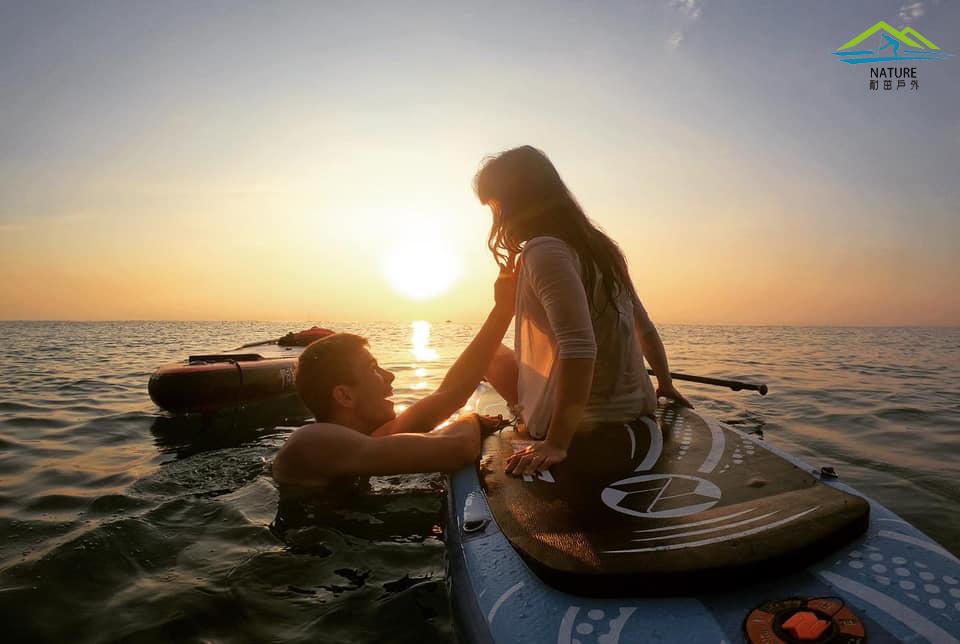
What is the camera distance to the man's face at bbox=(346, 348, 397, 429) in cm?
385

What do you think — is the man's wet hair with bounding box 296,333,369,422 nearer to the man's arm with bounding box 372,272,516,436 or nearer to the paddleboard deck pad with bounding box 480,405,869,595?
the man's arm with bounding box 372,272,516,436

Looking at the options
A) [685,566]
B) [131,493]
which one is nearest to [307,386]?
[131,493]

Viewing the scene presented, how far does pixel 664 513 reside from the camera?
7.06 ft

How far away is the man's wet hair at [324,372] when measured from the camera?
3734 mm

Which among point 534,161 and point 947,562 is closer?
point 947,562

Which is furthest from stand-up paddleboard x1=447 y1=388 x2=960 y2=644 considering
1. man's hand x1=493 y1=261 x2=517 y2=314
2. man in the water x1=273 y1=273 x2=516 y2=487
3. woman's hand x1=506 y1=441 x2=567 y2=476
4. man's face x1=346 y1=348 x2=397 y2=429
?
man's hand x1=493 y1=261 x2=517 y2=314

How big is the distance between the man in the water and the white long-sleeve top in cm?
71

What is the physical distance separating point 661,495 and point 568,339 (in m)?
0.91

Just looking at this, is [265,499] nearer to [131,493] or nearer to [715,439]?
[131,493]

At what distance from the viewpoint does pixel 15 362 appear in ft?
46.5

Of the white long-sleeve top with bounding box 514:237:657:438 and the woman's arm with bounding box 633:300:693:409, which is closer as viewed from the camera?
the white long-sleeve top with bounding box 514:237:657:438

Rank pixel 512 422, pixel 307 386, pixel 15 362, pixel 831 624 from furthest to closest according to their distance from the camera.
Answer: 1. pixel 15 362
2. pixel 512 422
3. pixel 307 386
4. pixel 831 624

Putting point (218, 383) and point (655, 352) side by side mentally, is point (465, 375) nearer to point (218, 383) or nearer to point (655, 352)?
point (655, 352)

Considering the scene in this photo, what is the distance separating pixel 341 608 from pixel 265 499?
72.1 inches
